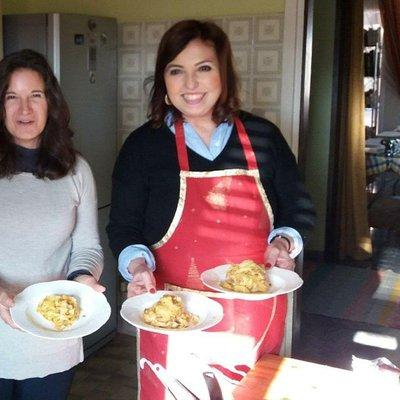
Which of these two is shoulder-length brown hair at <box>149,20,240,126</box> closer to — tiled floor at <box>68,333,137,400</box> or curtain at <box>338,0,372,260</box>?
tiled floor at <box>68,333,137,400</box>

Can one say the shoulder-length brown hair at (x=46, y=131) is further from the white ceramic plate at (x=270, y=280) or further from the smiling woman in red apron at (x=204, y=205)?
the white ceramic plate at (x=270, y=280)

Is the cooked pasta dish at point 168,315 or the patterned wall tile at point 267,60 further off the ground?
the patterned wall tile at point 267,60

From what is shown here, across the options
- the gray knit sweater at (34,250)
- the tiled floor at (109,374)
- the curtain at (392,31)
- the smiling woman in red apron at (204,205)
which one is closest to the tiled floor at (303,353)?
the tiled floor at (109,374)

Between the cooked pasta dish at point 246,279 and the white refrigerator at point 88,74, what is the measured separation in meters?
1.35

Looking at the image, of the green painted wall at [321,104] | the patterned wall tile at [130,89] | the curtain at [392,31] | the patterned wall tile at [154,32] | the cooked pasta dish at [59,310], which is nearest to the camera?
the cooked pasta dish at [59,310]

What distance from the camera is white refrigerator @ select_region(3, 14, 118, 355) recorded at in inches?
97.0

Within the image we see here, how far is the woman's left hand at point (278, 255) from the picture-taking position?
5.10 feet

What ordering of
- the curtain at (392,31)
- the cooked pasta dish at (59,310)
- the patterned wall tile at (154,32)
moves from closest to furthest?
1. the cooked pasta dish at (59,310)
2. the patterned wall tile at (154,32)
3. the curtain at (392,31)

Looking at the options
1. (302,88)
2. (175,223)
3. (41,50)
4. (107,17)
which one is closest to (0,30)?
(41,50)

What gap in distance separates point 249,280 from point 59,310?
0.44 meters

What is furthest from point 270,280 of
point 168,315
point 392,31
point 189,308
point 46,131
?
point 392,31

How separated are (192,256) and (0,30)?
1.55 metres

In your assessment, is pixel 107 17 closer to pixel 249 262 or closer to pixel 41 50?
pixel 41 50

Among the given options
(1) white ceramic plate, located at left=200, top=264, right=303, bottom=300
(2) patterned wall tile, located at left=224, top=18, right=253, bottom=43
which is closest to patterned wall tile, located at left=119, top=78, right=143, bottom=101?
(2) patterned wall tile, located at left=224, top=18, right=253, bottom=43
